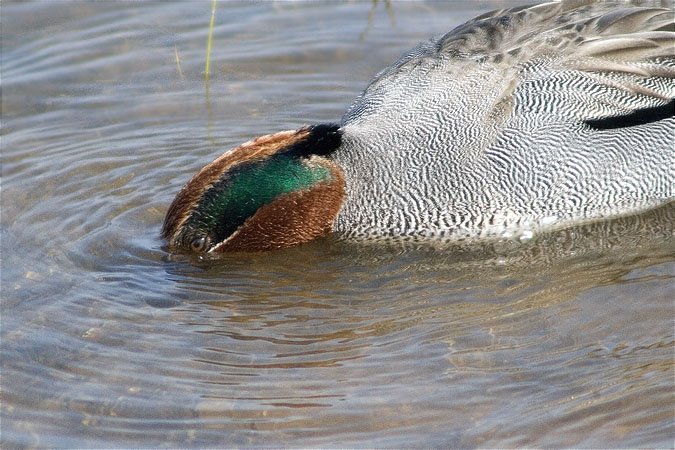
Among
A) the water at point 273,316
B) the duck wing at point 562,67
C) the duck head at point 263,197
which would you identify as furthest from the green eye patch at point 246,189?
the duck wing at point 562,67

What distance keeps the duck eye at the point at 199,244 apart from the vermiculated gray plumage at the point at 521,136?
91cm

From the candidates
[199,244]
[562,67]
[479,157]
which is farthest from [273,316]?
[562,67]

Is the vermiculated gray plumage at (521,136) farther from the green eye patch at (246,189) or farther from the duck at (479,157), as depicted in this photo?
the green eye patch at (246,189)

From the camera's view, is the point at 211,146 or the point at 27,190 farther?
the point at 211,146

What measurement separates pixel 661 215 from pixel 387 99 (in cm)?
197

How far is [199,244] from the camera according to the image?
23.8ft

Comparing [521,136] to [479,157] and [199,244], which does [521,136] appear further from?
[199,244]

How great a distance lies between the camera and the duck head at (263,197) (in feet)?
23.7

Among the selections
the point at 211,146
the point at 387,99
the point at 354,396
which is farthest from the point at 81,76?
the point at 354,396

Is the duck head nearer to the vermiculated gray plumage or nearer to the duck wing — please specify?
the vermiculated gray plumage

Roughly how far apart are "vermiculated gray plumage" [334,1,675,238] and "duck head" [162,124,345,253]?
0.15 metres

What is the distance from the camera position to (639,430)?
5352mm

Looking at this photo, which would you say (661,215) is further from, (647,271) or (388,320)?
(388,320)

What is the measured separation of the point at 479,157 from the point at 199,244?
6.13ft
